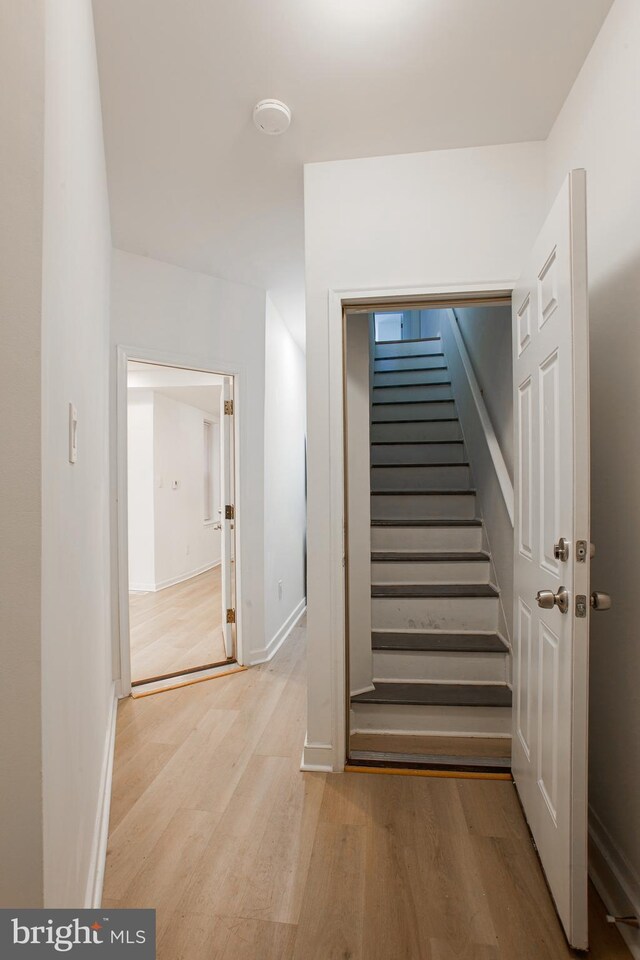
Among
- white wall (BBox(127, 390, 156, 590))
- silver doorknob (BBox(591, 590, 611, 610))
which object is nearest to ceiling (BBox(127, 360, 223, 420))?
white wall (BBox(127, 390, 156, 590))

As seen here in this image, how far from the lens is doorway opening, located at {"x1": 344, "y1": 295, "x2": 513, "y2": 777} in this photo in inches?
94.5

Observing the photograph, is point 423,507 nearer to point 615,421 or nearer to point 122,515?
point 122,515

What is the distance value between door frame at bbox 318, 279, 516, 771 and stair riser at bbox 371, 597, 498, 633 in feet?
2.47

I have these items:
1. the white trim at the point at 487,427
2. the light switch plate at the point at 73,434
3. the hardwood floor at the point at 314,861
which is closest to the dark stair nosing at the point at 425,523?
the white trim at the point at 487,427

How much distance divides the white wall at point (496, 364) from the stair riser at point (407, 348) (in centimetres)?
125

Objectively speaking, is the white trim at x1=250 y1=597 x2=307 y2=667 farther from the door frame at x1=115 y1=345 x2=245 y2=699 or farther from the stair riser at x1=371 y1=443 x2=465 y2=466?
the stair riser at x1=371 y1=443 x2=465 y2=466

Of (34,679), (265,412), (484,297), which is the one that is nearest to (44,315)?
(34,679)

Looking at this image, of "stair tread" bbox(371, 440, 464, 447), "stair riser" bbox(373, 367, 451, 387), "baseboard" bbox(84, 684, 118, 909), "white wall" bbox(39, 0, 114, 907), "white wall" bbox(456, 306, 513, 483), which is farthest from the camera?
"stair riser" bbox(373, 367, 451, 387)

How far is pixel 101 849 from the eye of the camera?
5.37ft

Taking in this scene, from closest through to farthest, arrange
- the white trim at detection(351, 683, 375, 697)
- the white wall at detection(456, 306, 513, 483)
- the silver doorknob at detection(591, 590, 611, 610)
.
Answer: the silver doorknob at detection(591, 590, 611, 610), the white trim at detection(351, 683, 375, 697), the white wall at detection(456, 306, 513, 483)

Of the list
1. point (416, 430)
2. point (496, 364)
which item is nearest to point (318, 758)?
point (496, 364)

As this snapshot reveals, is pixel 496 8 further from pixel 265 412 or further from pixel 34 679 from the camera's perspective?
pixel 265 412

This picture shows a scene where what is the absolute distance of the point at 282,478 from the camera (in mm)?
4355

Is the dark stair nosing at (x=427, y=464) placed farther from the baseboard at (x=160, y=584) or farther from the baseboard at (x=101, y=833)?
the baseboard at (x=160, y=584)
